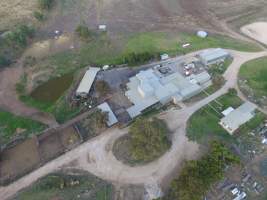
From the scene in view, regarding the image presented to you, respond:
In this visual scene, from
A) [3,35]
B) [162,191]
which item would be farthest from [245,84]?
[3,35]

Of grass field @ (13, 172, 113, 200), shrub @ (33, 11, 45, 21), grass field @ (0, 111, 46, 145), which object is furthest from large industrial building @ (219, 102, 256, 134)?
shrub @ (33, 11, 45, 21)

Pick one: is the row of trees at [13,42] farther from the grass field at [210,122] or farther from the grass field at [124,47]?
the grass field at [210,122]

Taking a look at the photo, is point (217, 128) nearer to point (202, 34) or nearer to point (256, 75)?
point (256, 75)

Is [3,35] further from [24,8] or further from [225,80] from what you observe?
[225,80]

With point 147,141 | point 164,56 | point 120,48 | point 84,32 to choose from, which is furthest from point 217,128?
point 84,32

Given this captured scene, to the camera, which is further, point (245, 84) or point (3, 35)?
point (3, 35)

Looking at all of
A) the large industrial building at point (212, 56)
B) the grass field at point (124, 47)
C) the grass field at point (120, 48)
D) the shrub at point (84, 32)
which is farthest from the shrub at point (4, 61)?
the large industrial building at point (212, 56)

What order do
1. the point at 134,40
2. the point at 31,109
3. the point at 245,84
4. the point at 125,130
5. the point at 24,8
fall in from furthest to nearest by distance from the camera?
1. the point at 24,8
2. the point at 134,40
3. the point at 245,84
4. the point at 31,109
5. the point at 125,130

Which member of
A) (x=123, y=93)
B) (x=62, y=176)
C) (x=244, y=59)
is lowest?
(x=62, y=176)
